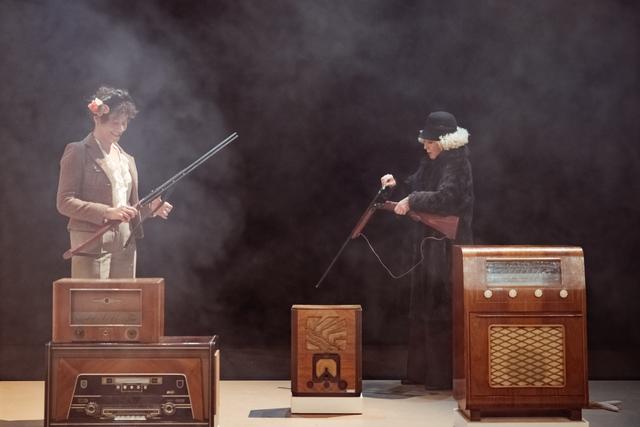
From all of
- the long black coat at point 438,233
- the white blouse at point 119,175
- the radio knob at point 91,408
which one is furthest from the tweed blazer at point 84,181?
the long black coat at point 438,233

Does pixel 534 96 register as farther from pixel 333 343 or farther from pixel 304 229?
pixel 333 343

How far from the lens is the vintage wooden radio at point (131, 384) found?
367 centimetres

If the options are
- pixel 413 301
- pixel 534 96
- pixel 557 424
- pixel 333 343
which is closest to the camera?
pixel 557 424

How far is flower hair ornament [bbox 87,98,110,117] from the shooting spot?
14.8ft

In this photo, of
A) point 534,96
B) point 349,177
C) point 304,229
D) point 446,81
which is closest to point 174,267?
point 304,229

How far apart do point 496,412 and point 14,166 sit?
2.91 m

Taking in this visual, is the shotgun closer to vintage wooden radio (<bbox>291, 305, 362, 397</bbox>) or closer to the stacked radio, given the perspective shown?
vintage wooden radio (<bbox>291, 305, 362, 397</bbox>)

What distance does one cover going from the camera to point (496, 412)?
12.2 feet

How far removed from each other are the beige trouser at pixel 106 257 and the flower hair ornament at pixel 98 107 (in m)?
0.56

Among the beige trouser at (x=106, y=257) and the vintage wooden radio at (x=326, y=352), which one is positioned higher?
the beige trouser at (x=106, y=257)

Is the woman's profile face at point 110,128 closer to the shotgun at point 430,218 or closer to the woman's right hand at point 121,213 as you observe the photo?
the woman's right hand at point 121,213

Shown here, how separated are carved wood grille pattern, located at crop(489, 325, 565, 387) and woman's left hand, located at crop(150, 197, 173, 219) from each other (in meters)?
1.84

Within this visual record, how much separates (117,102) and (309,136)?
108 cm

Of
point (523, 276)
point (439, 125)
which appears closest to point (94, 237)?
point (439, 125)
